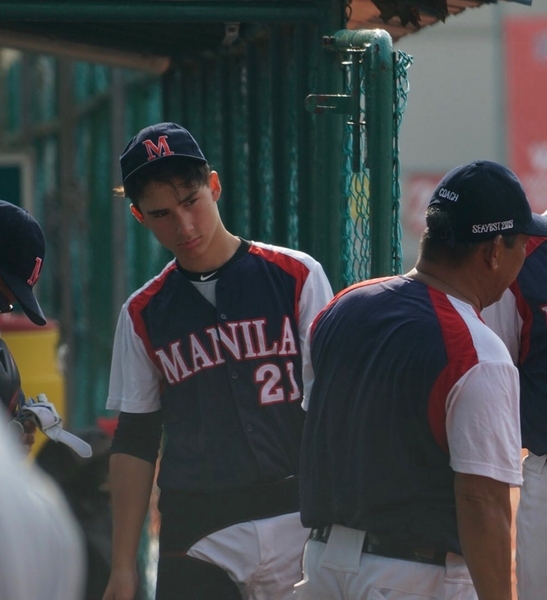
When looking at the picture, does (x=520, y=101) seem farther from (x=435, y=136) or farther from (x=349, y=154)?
(x=349, y=154)

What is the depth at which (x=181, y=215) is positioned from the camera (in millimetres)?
3496

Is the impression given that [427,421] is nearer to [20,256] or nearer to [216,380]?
[216,380]

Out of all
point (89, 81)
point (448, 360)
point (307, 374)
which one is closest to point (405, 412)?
point (448, 360)

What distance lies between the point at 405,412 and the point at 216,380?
85 cm

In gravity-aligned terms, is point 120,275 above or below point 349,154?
below

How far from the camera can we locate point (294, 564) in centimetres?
350

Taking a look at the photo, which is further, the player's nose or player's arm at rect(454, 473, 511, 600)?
the player's nose

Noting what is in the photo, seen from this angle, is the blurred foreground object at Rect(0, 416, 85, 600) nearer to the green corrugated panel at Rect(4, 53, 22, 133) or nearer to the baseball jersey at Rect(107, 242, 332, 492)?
the baseball jersey at Rect(107, 242, 332, 492)

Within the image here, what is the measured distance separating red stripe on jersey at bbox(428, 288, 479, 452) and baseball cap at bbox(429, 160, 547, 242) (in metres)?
0.19

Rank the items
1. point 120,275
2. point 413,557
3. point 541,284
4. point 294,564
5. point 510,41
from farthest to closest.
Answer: point 510,41
point 120,275
point 541,284
point 294,564
point 413,557

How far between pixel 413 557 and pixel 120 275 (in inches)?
157

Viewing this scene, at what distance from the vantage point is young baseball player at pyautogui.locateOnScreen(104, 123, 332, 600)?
137 inches

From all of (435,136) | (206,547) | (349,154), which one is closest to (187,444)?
(206,547)

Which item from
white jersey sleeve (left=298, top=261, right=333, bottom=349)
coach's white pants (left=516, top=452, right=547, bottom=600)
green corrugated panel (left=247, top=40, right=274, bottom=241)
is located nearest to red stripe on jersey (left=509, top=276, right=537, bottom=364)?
coach's white pants (left=516, top=452, right=547, bottom=600)
